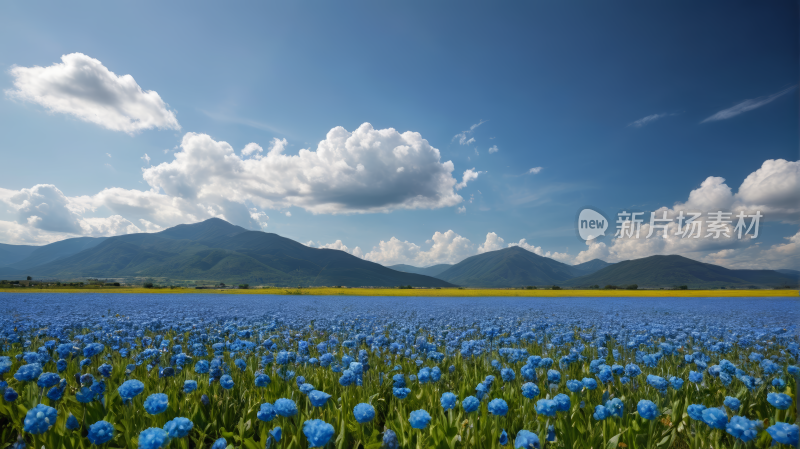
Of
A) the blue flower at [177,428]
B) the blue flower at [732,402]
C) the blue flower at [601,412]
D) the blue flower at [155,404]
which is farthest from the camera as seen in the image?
the blue flower at [732,402]

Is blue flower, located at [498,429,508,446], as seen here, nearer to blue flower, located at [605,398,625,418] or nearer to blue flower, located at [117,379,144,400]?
blue flower, located at [605,398,625,418]

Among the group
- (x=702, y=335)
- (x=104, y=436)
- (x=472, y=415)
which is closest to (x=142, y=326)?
(x=104, y=436)

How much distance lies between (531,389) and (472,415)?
714mm

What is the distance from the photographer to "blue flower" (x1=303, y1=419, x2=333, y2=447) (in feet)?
7.86

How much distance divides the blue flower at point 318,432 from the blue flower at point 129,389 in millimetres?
1892

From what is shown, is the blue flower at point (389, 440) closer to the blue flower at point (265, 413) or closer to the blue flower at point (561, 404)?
the blue flower at point (265, 413)

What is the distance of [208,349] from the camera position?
309 inches

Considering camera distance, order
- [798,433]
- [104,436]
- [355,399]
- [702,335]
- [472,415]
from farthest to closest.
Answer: [702,335], [355,399], [472,415], [104,436], [798,433]

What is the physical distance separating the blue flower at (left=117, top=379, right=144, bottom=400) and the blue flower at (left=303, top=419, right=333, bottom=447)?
6.21 feet

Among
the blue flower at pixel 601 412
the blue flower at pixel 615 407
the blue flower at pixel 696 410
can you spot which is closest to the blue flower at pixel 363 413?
the blue flower at pixel 601 412

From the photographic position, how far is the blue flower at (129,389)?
10.4 ft

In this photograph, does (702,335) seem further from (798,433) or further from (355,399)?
(355,399)

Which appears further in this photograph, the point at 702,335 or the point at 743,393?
the point at 702,335

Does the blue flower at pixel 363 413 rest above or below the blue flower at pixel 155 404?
below
